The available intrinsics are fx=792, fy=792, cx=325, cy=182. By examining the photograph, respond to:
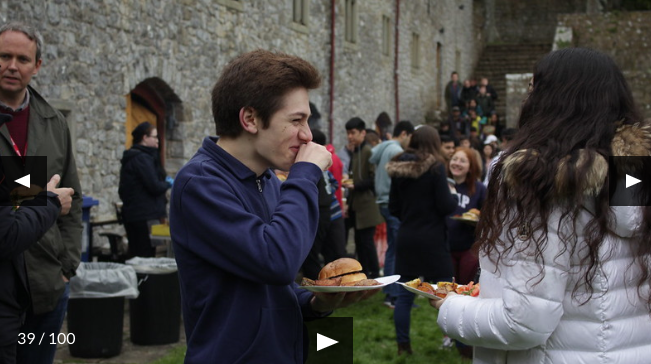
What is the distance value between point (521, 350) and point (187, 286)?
1.04 metres

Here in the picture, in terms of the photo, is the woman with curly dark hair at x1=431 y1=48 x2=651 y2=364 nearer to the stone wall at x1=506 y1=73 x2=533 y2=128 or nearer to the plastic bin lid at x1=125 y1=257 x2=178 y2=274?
the plastic bin lid at x1=125 y1=257 x2=178 y2=274

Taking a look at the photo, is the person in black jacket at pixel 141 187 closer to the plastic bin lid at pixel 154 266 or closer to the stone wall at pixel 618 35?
the plastic bin lid at pixel 154 266

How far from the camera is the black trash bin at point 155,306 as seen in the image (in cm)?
671

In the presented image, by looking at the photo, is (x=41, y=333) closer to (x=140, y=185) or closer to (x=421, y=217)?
(x=421, y=217)

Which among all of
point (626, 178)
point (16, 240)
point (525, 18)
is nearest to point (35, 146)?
point (16, 240)

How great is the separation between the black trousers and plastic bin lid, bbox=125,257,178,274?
1.79 meters

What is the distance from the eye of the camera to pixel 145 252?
8.88 meters

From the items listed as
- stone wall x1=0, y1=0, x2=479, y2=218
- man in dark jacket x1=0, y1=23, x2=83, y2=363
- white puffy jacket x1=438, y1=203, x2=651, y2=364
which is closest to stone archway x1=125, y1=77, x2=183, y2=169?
stone wall x1=0, y1=0, x2=479, y2=218

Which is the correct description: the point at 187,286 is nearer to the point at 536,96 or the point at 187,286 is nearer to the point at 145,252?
the point at 536,96

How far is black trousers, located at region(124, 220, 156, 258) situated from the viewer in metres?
8.85

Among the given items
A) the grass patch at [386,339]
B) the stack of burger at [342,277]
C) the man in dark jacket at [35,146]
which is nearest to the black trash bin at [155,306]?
the grass patch at [386,339]

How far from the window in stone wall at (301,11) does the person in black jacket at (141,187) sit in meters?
9.20

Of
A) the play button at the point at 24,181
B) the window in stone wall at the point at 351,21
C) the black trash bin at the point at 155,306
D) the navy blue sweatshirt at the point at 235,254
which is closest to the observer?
the navy blue sweatshirt at the point at 235,254

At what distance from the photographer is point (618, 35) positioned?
24.2m
